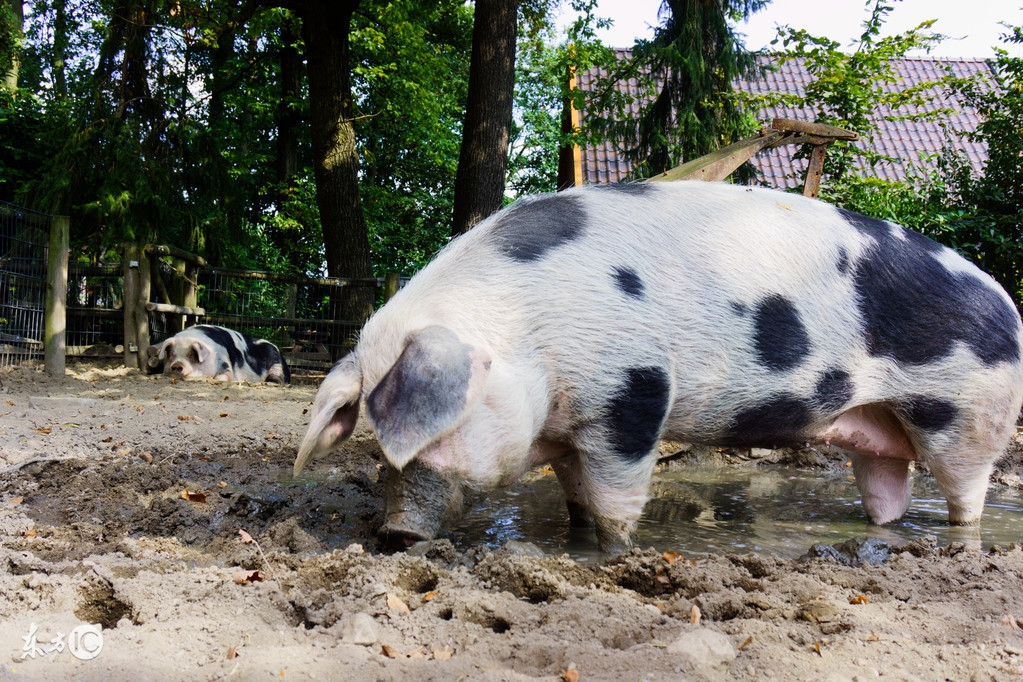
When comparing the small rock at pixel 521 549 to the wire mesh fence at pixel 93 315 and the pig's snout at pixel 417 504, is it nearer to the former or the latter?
the pig's snout at pixel 417 504

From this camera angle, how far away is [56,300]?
9.52 meters

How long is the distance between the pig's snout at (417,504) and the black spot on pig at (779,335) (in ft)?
4.59

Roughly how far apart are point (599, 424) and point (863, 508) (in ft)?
7.01

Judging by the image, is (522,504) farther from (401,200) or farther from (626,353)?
(401,200)

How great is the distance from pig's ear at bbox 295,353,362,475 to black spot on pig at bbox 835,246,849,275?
2.14 m

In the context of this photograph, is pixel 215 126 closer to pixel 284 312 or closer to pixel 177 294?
pixel 177 294

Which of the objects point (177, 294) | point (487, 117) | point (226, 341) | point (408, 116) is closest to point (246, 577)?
point (487, 117)

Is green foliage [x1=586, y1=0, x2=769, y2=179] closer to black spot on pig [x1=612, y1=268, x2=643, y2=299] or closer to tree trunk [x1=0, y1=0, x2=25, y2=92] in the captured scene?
black spot on pig [x1=612, y1=268, x2=643, y2=299]

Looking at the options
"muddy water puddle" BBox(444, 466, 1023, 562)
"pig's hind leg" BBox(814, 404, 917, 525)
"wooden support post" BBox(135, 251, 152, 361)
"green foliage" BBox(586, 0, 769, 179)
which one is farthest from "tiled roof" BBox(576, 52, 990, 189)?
"pig's hind leg" BBox(814, 404, 917, 525)

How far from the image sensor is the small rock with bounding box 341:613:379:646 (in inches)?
84.4

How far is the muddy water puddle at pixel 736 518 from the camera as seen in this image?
12.3 feet

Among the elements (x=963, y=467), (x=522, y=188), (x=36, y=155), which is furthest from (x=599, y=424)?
(x=522, y=188)

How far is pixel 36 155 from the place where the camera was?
1736cm

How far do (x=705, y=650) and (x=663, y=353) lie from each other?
1430 millimetres
